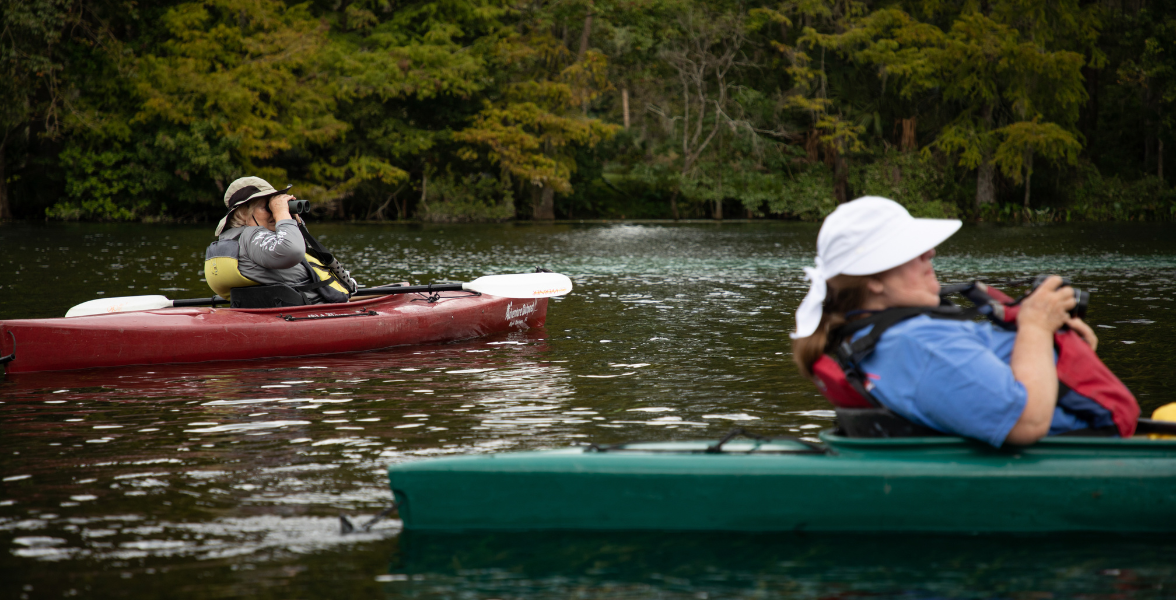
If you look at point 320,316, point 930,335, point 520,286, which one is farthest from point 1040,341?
point 520,286

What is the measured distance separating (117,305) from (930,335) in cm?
678

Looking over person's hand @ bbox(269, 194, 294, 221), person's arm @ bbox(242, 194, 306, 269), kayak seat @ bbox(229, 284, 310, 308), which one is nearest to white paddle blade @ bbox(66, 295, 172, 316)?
kayak seat @ bbox(229, 284, 310, 308)

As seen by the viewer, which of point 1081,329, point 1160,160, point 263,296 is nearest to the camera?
point 1081,329

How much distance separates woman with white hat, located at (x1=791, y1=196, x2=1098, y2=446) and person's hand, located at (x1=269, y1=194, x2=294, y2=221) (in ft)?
17.8

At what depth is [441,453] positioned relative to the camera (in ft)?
16.0

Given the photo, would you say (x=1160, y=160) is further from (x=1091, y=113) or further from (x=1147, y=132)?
(x=1091, y=113)

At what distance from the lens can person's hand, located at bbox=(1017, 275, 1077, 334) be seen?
297cm

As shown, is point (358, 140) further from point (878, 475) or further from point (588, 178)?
point (878, 475)

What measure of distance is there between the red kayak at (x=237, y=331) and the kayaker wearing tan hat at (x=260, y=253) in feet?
0.62

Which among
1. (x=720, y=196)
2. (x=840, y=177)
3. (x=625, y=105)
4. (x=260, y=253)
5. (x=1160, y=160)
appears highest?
(x=625, y=105)

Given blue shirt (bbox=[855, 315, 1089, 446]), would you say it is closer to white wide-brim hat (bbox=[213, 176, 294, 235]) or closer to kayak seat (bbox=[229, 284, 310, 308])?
white wide-brim hat (bbox=[213, 176, 294, 235])

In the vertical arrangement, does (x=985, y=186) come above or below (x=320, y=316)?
above

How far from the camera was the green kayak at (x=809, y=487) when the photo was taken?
329 cm

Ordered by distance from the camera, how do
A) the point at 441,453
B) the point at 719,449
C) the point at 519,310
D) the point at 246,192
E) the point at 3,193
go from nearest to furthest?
the point at 719,449 < the point at 441,453 < the point at 246,192 < the point at 519,310 < the point at 3,193
